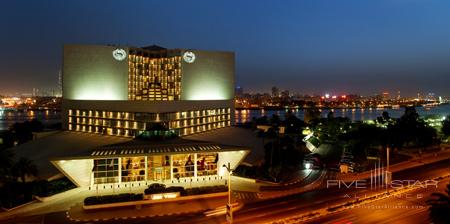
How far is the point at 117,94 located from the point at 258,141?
29.8 m

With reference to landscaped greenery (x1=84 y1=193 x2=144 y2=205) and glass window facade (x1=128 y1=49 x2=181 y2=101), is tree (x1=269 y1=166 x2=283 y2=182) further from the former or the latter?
glass window facade (x1=128 y1=49 x2=181 y2=101)

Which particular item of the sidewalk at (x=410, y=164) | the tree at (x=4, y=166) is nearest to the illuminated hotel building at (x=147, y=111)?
the tree at (x=4, y=166)

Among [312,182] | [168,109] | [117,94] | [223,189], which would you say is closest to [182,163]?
[223,189]

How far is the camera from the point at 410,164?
4897 centimetres

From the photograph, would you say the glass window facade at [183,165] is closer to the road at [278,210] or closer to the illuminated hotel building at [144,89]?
the illuminated hotel building at [144,89]

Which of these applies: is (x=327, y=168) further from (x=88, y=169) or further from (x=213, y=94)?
(x=213, y=94)

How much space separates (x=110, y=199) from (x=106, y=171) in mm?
6355

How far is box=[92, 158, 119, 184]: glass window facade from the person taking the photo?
3553cm

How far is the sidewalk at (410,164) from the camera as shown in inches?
1618

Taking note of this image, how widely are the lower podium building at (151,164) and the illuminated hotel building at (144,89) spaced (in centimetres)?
707

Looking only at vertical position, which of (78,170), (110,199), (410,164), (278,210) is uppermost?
(78,170)

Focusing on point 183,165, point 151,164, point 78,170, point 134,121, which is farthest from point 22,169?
point 134,121

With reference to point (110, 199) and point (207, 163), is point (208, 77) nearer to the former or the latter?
point (207, 163)

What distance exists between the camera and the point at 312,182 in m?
38.7
